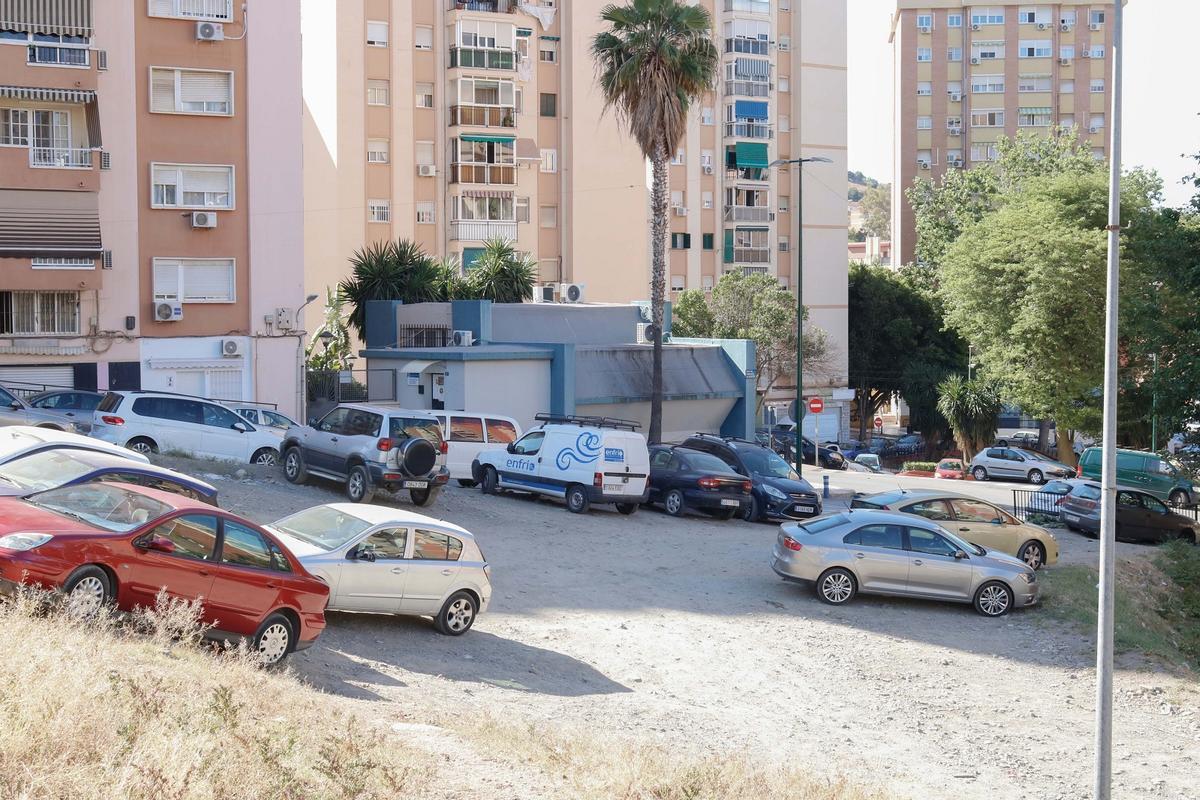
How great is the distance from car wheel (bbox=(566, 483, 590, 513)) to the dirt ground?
3925mm

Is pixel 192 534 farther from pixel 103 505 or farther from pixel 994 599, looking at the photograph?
pixel 994 599

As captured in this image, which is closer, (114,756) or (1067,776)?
(114,756)

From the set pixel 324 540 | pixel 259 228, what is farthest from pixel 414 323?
pixel 324 540

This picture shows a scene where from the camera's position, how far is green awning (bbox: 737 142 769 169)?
70250 mm

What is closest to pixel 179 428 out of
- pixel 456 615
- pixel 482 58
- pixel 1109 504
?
pixel 456 615

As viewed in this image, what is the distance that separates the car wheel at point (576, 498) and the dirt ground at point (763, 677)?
3.93m

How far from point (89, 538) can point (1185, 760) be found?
11113mm

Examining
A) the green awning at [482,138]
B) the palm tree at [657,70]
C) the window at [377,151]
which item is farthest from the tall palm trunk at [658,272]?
the window at [377,151]

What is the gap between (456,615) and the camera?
1543cm

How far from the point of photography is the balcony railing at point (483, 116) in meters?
59.9

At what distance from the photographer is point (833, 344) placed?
70.7m

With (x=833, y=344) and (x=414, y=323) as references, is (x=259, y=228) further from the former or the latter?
(x=833, y=344)

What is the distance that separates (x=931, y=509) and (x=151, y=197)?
2364 cm

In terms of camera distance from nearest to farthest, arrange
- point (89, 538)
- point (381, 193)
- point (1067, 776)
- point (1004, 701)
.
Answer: point (89, 538), point (1067, 776), point (1004, 701), point (381, 193)
